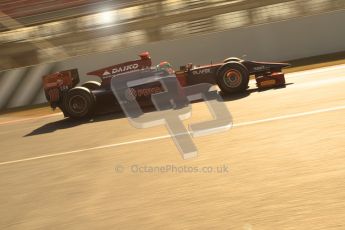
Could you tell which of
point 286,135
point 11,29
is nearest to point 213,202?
point 286,135

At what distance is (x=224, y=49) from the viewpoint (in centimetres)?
1542

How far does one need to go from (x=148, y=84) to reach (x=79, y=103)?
167 cm

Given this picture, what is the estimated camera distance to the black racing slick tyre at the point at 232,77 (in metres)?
9.91

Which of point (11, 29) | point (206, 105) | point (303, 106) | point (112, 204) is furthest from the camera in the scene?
point (11, 29)

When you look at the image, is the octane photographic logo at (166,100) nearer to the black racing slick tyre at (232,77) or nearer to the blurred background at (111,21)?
the black racing slick tyre at (232,77)

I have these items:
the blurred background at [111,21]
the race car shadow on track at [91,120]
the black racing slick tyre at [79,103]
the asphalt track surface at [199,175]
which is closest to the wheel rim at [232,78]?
the race car shadow on track at [91,120]

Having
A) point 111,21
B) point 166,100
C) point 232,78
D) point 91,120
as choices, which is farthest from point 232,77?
point 111,21

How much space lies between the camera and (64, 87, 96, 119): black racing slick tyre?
10289mm

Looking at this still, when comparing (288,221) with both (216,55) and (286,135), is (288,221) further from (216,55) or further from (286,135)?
(216,55)

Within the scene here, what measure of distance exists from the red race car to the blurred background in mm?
8188

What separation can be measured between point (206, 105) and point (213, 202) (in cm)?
547

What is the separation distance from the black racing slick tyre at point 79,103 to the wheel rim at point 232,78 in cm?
297

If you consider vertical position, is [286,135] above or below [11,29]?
below

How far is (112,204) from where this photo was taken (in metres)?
4.61
